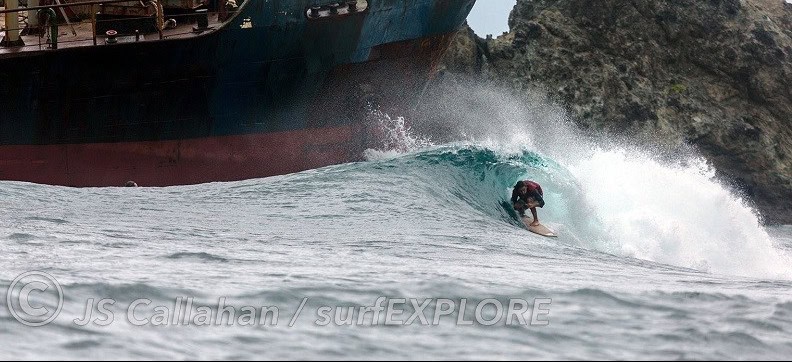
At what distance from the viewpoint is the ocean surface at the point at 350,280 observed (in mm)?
5051

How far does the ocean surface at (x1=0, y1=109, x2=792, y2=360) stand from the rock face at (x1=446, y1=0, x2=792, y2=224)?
739 inches

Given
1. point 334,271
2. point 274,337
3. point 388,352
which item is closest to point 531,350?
point 388,352

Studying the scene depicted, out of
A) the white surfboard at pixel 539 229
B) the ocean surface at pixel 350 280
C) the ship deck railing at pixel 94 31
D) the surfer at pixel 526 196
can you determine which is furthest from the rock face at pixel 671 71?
the white surfboard at pixel 539 229

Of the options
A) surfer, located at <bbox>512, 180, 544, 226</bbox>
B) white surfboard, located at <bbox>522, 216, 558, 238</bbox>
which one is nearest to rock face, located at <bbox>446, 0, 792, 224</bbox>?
surfer, located at <bbox>512, 180, 544, 226</bbox>

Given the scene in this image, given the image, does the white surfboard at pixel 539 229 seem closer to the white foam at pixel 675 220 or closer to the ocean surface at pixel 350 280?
the ocean surface at pixel 350 280

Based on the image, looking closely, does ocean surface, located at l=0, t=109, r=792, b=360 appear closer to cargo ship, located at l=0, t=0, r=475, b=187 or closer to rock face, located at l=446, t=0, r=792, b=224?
cargo ship, located at l=0, t=0, r=475, b=187

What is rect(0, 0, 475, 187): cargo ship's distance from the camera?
754 inches

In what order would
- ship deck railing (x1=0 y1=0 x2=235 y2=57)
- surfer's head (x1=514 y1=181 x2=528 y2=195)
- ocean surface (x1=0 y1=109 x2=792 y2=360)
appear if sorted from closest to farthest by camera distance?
ocean surface (x1=0 y1=109 x2=792 y2=360), surfer's head (x1=514 y1=181 x2=528 y2=195), ship deck railing (x1=0 y1=0 x2=235 y2=57)

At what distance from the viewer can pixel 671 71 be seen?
36.6m

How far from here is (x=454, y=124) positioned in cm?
2706

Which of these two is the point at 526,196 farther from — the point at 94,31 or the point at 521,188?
the point at 94,31

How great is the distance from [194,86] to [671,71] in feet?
69.6

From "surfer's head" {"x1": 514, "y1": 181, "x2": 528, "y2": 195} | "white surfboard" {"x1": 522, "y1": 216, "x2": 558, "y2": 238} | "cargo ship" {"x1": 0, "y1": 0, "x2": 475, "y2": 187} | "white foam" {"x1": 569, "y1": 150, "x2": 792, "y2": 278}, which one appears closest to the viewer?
"white surfboard" {"x1": 522, "y1": 216, "x2": 558, "y2": 238}

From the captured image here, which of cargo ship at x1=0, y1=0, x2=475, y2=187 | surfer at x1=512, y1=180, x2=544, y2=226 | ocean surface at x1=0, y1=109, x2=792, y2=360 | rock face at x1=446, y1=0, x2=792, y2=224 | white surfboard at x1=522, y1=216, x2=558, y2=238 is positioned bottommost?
ocean surface at x1=0, y1=109, x2=792, y2=360
